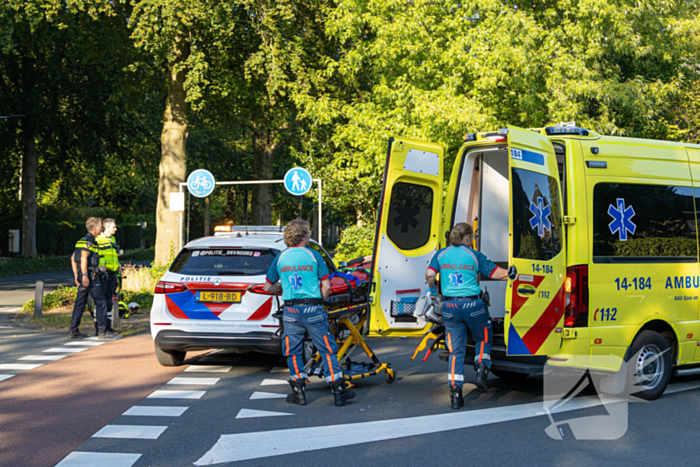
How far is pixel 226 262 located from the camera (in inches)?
326

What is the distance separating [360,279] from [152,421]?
279cm

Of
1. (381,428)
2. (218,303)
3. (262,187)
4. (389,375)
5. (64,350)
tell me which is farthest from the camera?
(262,187)

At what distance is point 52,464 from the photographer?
4828 millimetres

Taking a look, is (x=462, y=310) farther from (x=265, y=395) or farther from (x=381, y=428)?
(x=265, y=395)

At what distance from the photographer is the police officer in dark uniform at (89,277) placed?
34.8 feet

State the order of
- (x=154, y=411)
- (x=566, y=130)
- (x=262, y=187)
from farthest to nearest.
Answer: (x=262, y=187) → (x=566, y=130) → (x=154, y=411)

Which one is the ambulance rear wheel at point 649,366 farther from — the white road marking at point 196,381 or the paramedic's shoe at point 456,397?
the white road marking at point 196,381

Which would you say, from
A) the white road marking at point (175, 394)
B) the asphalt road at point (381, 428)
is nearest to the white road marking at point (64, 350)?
the asphalt road at point (381, 428)

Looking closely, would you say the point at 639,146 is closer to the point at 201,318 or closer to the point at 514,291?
the point at 514,291

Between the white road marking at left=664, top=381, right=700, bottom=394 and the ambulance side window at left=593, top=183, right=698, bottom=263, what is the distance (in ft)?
4.62

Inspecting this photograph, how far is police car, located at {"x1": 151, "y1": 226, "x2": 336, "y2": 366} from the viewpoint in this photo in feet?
25.8

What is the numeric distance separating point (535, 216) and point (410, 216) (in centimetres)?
169

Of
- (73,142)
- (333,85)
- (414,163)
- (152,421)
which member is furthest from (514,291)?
(73,142)

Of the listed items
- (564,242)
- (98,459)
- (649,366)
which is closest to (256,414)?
(98,459)
